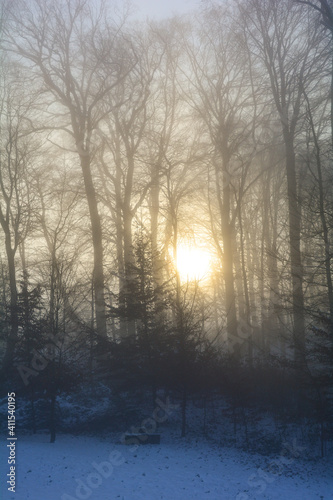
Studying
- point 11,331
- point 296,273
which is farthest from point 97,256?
point 296,273

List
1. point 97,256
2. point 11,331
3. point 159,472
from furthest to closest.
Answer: point 97,256, point 11,331, point 159,472

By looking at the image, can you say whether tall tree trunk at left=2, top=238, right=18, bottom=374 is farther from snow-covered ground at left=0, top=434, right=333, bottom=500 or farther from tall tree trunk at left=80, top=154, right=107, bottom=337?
A: snow-covered ground at left=0, top=434, right=333, bottom=500

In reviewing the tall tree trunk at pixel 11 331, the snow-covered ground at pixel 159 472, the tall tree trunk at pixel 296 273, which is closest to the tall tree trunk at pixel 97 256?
the tall tree trunk at pixel 11 331

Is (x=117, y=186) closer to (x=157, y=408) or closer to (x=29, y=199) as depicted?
(x=29, y=199)

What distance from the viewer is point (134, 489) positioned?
31.3 ft

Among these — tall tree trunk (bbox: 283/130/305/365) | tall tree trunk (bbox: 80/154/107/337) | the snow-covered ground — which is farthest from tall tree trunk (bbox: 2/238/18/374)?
tall tree trunk (bbox: 283/130/305/365)

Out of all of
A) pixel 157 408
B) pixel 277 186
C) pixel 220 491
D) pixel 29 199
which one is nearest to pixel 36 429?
pixel 157 408

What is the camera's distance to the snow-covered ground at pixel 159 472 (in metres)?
9.34

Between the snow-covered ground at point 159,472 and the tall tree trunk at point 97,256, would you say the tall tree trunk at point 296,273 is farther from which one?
the tall tree trunk at point 97,256

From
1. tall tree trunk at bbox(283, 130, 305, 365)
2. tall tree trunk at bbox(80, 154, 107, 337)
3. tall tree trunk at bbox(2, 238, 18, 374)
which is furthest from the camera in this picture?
tall tree trunk at bbox(80, 154, 107, 337)

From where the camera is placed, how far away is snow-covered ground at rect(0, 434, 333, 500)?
9.34 m

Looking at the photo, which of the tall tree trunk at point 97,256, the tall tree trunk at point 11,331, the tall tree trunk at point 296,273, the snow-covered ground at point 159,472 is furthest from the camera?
the tall tree trunk at point 97,256

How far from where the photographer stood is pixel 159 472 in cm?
1073

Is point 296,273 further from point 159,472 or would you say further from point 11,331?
point 11,331
